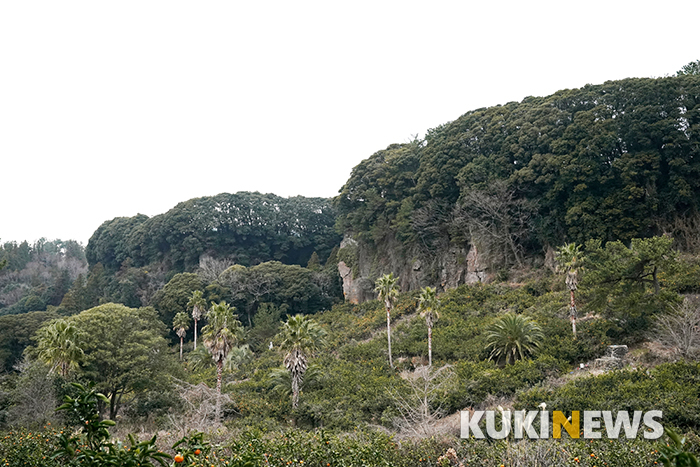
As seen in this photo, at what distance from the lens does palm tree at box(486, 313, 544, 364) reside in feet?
76.6

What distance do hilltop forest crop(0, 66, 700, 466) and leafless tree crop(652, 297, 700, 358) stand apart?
143mm

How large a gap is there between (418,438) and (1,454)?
32.9 feet

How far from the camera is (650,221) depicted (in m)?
31.5

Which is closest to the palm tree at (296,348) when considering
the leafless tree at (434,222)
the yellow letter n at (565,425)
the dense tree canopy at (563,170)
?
the yellow letter n at (565,425)

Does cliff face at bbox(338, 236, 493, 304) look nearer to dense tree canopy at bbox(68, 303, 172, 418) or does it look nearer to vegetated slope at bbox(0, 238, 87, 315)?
dense tree canopy at bbox(68, 303, 172, 418)

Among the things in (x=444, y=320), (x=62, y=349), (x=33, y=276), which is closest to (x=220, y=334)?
(x=62, y=349)

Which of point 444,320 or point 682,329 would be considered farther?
point 444,320

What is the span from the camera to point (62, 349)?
22.3 meters

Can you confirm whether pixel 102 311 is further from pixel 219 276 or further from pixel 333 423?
pixel 219 276

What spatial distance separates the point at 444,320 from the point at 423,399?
12.7 metres

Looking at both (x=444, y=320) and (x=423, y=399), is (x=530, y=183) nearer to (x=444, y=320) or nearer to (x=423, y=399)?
(x=444, y=320)

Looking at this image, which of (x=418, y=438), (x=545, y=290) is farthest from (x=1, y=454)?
(x=545, y=290)

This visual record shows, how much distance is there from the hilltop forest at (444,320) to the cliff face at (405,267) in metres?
0.23

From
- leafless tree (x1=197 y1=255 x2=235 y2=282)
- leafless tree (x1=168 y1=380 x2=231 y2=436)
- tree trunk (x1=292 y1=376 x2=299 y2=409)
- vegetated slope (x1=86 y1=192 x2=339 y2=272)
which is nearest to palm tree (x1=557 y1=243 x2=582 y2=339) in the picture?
tree trunk (x1=292 y1=376 x2=299 y2=409)
